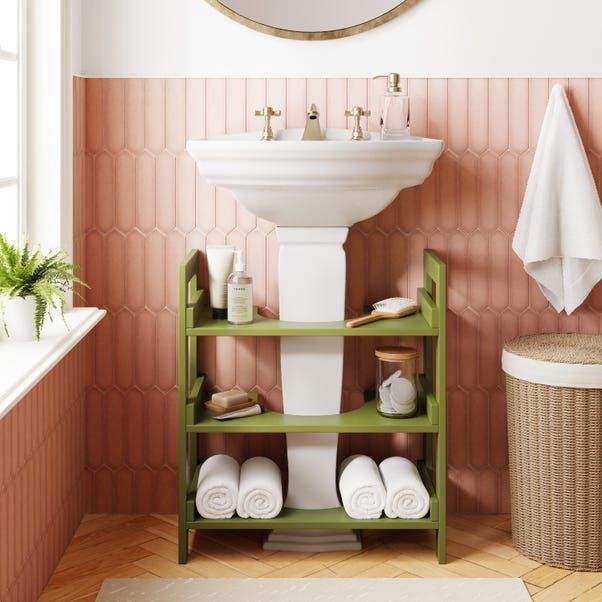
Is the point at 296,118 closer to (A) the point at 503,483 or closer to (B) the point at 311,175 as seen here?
(B) the point at 311,175

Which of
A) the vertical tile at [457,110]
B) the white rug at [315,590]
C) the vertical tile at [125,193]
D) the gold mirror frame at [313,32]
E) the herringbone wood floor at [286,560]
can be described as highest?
the gold mirror frame at [313,32]

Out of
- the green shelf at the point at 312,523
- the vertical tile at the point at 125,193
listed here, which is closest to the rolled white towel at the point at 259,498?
the green shelf at the point at 312,523

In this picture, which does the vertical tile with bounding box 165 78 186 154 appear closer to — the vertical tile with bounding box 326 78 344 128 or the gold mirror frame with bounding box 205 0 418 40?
the gold mirror frame with bounding box 205 0 418 40

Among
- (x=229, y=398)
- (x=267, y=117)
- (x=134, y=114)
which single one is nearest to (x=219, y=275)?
(x=229, y=398)

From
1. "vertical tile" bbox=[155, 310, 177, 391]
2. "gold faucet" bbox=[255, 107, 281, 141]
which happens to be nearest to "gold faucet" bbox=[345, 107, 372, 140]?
"gold faucet" bbox=[255, 107, 281, 141]

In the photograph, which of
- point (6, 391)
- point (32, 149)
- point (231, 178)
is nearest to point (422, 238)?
point (231, 178)

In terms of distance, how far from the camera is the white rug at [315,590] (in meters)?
2.52

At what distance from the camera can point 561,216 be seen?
2887 mm

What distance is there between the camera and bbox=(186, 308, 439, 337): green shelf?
2670 millimetres

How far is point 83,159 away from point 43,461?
94 cm

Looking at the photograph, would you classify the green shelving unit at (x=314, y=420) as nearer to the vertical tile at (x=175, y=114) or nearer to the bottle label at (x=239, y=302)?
the bottle label at (x=239, y=302)

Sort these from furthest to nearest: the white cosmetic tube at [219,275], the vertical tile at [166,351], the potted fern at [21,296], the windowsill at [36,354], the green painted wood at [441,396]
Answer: the vertical tile at [166,351], the white cosmetic tube at [219,275], the green painted wood at [441,396], the potted fern at [21,296], the windowsill at [36,354]

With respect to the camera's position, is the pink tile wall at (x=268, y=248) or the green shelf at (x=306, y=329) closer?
the green shelf at (x=306, y=329)

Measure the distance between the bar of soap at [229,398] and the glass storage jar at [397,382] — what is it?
0.39 m
